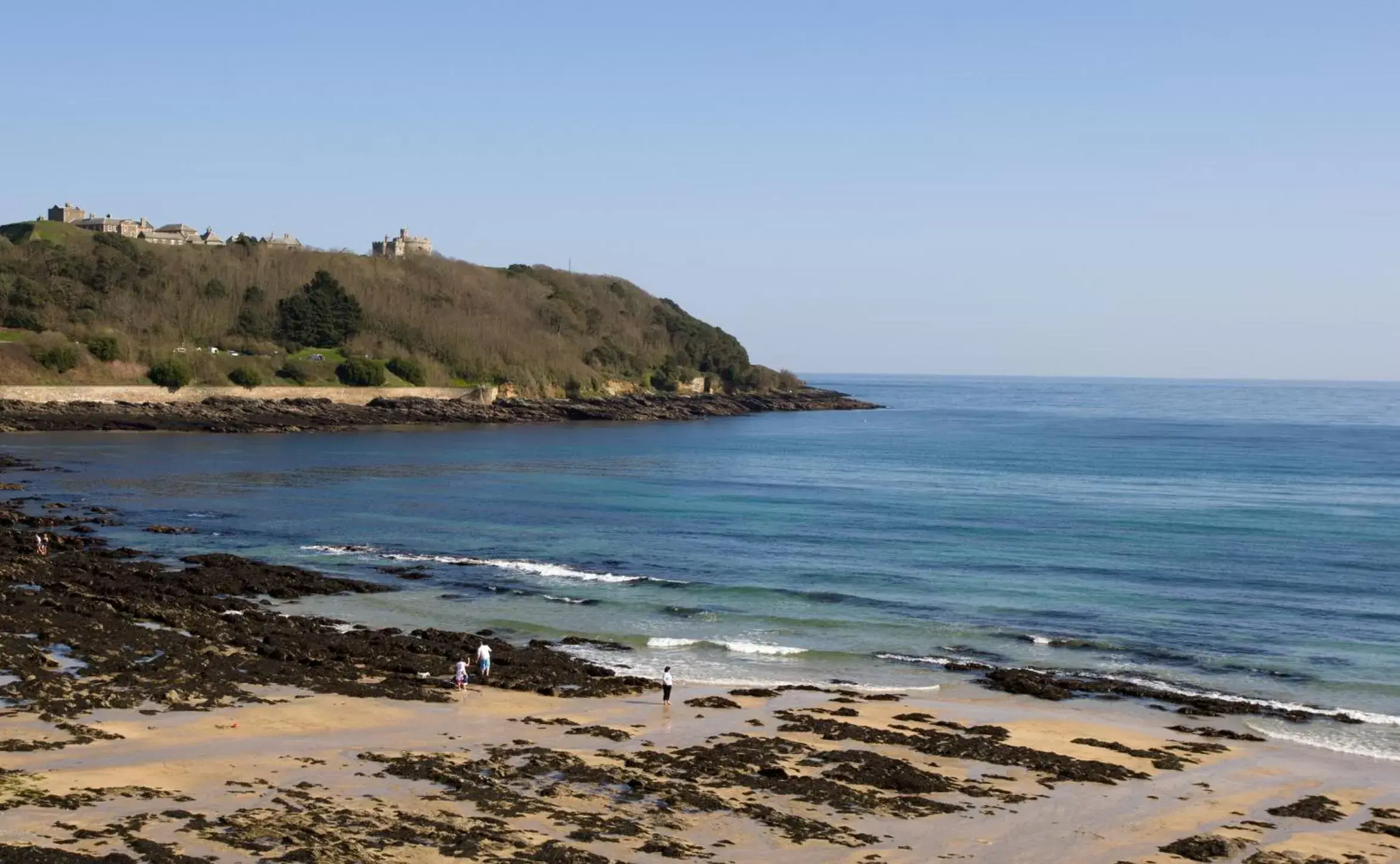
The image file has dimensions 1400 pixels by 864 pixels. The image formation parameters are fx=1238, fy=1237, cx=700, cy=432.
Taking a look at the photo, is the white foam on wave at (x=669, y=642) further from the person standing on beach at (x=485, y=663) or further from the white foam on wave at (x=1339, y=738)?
the white foam on wave at (x=1339, y=738)

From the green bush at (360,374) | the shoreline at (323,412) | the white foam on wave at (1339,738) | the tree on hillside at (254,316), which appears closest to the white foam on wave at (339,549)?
the white foam on wave at (1339,738)

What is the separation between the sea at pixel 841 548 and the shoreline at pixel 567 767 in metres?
2.39

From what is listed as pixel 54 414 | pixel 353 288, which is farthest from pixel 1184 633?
pixel 353 288

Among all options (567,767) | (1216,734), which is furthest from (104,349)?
(1216,734)

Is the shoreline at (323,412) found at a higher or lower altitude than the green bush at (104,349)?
lower

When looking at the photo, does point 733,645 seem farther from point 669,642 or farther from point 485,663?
point 485,663

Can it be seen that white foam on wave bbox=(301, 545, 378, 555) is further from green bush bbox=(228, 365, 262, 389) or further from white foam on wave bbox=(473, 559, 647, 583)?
green bush bbox=(228, 365, 262, 389)

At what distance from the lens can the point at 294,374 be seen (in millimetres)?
109750

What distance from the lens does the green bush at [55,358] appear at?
92375 mm

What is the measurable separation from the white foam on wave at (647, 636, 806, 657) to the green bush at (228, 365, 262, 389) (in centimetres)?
8346

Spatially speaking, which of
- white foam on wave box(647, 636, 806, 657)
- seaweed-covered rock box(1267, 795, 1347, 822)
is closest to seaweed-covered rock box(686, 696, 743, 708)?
white foam on wave box(647, 636, 806, 657)

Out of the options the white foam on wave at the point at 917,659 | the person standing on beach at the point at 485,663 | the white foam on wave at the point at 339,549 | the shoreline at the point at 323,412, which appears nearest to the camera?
the person standing on beach at the point at 485,663

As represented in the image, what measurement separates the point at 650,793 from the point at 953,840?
4.12 m

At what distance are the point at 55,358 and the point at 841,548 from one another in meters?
73.6
